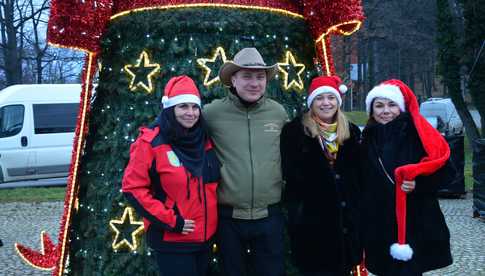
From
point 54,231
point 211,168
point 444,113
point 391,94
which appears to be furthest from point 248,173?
point 444,113

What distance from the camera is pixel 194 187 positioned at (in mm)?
3344

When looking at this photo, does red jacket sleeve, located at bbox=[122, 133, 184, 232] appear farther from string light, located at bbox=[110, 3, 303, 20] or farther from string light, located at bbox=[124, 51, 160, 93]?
string light, located at bbox=[110, 3, 303, 20]

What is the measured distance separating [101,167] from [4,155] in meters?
11.4

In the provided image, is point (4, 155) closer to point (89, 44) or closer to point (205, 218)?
point (89, 44)

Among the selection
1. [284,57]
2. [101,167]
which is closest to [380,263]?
[284,57]

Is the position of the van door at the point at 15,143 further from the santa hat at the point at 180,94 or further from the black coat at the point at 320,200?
the black coat at the point at 320,200

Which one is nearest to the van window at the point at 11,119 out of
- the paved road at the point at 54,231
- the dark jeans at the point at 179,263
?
the paved road at the point at 54,231

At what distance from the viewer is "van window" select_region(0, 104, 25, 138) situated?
14828 millimetres

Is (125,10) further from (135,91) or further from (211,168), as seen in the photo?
(211,168)

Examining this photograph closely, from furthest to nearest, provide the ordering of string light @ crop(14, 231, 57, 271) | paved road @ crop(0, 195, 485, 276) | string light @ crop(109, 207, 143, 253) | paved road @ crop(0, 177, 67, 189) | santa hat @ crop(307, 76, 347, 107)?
paved road @ crop(0, 177, 67, 189) → paved road @ crop(0, 195, 485, 276) → string light @ crop(14, 231, 57, 271) → string light @ crop(109, 207, 143, 253) → santa hat @ crop(307, 76, 347, 107)

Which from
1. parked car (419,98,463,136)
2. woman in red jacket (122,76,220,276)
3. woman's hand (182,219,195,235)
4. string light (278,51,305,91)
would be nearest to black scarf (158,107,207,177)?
woman in red jacket (122,76,220,276)

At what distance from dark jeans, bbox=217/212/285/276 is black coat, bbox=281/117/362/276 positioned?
0.53 ft

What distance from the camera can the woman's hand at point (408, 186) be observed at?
11.6 ft

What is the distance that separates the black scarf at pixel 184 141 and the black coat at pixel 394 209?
3.61ft
